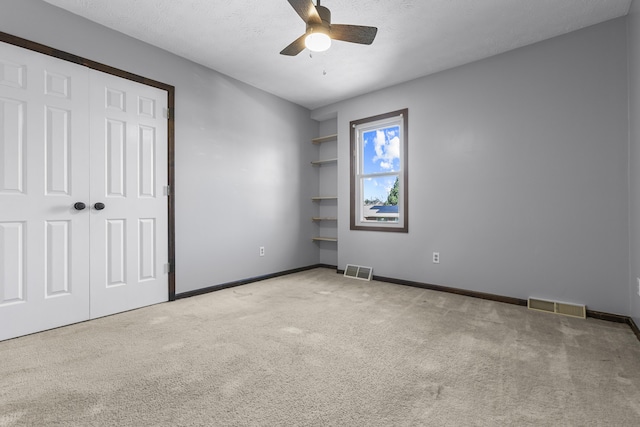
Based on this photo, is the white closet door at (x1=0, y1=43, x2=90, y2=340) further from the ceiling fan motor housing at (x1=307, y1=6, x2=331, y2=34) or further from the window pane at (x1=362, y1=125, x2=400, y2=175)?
the window pane at (x1=362, y1=125, x2=400, y2=175)

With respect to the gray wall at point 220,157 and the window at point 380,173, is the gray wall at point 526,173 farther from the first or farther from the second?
the gray wall at point 220,157

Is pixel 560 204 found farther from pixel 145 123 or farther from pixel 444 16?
pixel 145 123

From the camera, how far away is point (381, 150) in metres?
4.31

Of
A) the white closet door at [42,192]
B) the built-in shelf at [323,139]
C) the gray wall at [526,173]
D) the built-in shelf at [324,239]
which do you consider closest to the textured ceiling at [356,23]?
the gray wall at [526,173]

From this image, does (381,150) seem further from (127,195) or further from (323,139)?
(127,195)

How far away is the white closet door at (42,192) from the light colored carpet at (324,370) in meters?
0.28

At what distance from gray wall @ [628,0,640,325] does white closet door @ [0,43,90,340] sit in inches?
177

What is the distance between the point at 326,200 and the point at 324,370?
141 inches

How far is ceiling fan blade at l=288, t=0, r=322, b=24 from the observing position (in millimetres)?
1892

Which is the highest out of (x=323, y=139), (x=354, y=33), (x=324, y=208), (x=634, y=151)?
(x=354, y=33)

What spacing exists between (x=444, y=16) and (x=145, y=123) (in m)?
2.98

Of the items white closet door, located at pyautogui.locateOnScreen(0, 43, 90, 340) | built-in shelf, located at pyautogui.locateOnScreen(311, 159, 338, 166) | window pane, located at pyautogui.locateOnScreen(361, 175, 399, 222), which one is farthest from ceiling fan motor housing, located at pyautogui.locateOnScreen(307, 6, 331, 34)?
built-in shelf, located at pyautogui.locateOnScreen(311, 159, 338, 166)

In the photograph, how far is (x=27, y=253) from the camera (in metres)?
2.32

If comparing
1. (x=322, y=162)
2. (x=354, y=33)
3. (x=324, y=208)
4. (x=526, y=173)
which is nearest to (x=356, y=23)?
(x=354, y=33)
